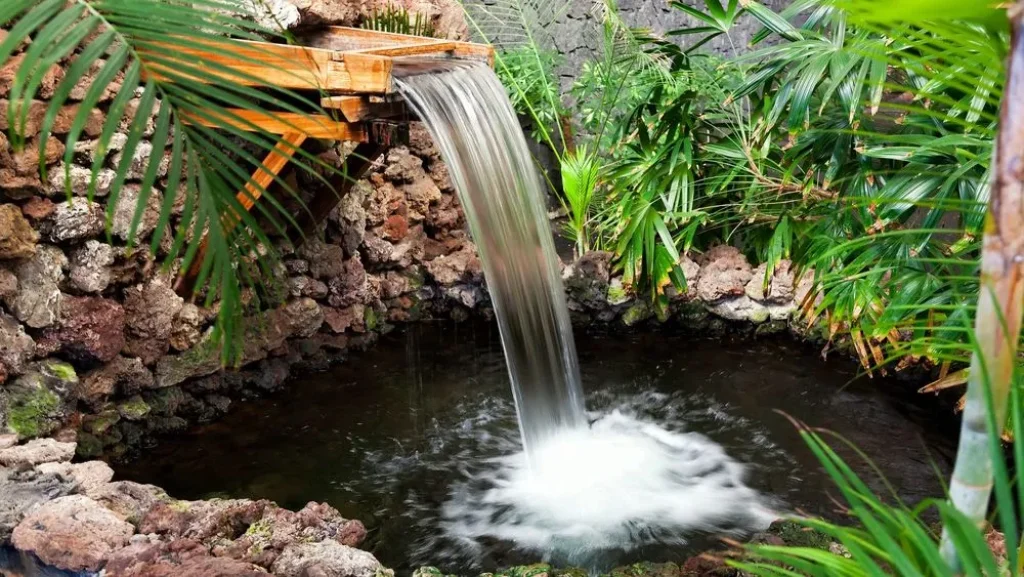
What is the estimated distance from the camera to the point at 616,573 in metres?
2.48

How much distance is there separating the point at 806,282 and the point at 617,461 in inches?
78.0

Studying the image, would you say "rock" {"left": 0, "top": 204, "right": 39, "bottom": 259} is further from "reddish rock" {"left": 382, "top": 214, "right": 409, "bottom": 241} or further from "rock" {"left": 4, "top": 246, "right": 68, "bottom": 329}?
"reddish rock" {"left": 382, "top": 214, "right": 409, "bottom": 241}

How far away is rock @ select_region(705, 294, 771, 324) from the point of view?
5.12 metres

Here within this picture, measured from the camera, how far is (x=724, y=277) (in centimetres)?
511

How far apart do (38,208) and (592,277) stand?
3075mm

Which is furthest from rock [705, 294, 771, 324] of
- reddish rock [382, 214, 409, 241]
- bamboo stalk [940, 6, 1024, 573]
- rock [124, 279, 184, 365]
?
bamboo stalk [940, 6, 1024, 573]

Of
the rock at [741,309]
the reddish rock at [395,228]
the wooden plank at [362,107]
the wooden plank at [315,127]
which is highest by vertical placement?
the wooden plank at [362,107]

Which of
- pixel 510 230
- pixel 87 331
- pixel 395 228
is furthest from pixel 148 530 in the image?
pixel 395 228

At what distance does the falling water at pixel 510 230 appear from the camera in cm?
374

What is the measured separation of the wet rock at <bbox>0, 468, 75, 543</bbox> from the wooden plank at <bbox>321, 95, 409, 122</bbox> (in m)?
1.80

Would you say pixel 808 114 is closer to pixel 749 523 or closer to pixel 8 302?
pixel 749 523

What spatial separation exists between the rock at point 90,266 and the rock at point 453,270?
2.25 metres

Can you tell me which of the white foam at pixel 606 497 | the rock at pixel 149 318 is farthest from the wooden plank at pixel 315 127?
the white foam at pixel 606 497

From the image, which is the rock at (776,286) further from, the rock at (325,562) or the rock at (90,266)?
the rock at (90,266)
